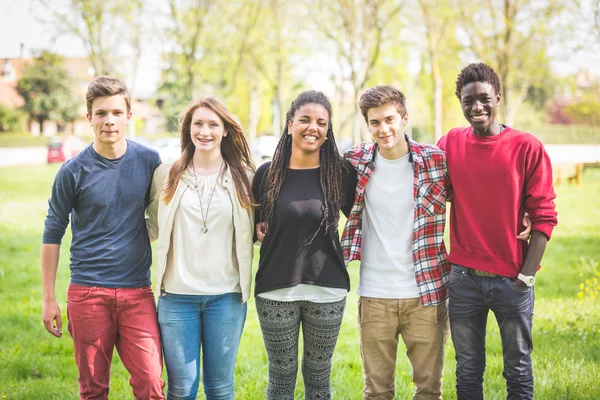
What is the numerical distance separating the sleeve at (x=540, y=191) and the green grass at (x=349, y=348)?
1.59 metres

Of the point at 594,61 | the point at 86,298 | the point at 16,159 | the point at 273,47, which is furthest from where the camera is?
the point at 16,159

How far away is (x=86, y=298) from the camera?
3199 mm

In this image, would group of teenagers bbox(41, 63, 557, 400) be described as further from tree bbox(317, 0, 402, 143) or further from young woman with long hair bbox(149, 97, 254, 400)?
tree bbox(317, 0, 402, 143)

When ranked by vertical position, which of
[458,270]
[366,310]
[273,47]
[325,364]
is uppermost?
[273,47]

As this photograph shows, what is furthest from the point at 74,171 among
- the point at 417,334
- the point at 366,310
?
the point at 417,334

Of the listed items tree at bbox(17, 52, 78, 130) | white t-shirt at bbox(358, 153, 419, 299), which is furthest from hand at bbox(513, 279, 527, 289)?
tree at bbox(17, 52, 78, 130)

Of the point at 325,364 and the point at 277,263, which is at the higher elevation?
the point at 277,263

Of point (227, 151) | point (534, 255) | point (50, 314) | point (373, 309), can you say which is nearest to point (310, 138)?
point (227, 151)

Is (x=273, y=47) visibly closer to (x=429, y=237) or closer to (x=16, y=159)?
(x=16, y=159)

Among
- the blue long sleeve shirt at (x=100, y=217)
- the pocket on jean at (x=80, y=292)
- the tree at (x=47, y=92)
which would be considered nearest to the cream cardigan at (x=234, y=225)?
the blue long sleeve shirt at (x=100, y=217)

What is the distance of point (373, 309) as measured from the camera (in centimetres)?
343

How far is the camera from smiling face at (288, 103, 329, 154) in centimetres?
334

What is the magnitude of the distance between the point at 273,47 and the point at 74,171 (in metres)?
22.1

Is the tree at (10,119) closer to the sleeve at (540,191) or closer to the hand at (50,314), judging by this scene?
the hand at (50,314)
